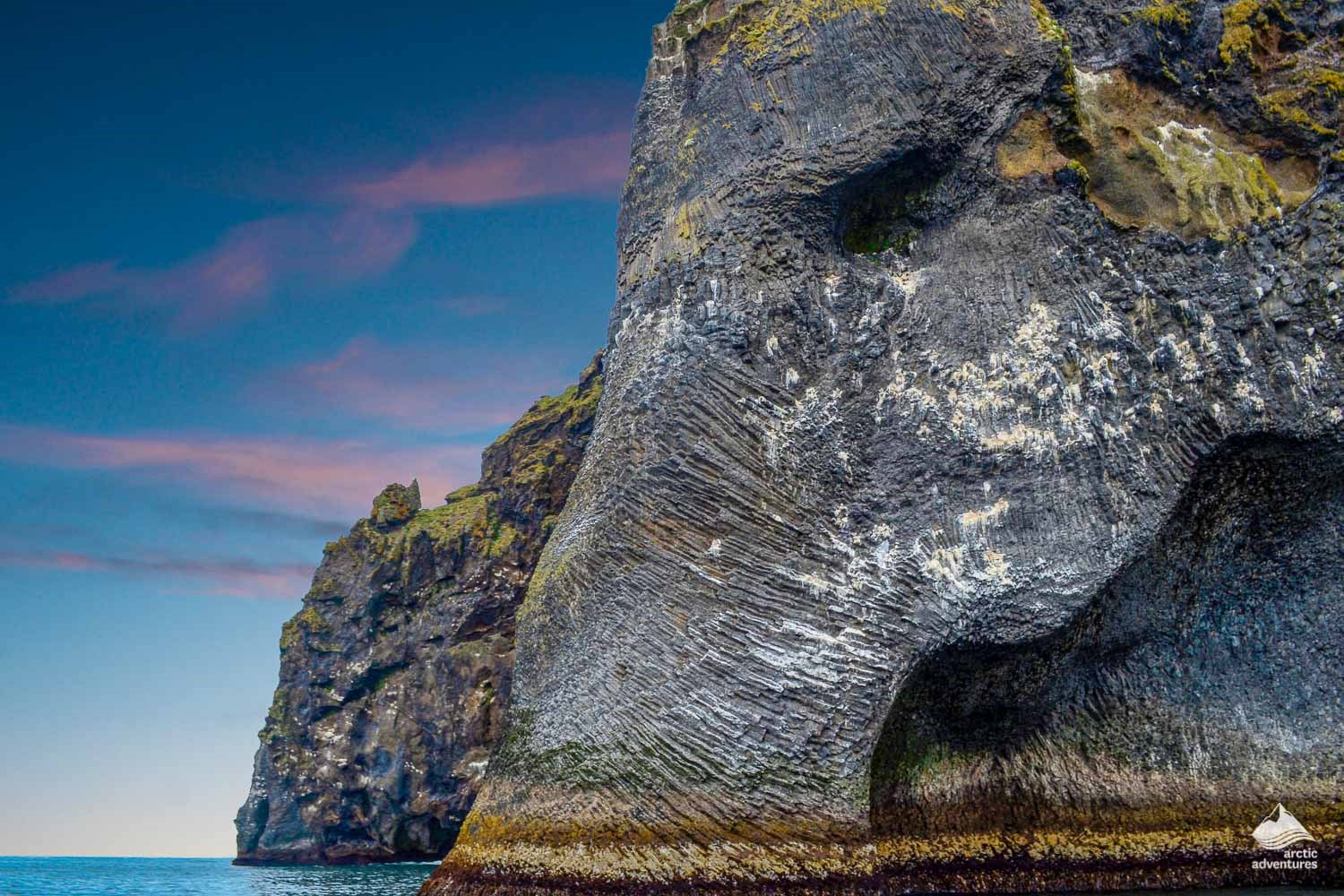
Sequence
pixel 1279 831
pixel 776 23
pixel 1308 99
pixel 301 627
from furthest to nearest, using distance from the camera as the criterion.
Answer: pixel 301 627 < pixel 776 23 < pixel 1308 99 < pixel 1279 831

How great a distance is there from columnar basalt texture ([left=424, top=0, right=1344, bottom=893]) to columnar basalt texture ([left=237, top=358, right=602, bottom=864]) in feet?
69.9

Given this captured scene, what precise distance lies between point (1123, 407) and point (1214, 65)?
29.1 ft

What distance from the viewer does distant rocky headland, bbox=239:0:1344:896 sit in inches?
659

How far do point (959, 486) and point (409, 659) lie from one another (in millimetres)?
31819

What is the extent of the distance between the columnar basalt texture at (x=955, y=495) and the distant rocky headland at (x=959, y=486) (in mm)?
66

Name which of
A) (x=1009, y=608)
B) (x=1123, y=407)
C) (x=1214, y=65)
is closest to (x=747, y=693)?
(x=1009, y=608)

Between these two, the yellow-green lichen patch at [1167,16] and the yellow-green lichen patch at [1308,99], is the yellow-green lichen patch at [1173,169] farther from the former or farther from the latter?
the yellow-green lichen patch at [1167,16]

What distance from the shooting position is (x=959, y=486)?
1739 centimetres

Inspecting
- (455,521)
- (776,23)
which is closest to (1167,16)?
(776,23)

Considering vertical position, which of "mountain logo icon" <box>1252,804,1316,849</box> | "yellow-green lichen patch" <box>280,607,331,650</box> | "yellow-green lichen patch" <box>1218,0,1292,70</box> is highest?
"yellow-green lichen patch" <box>1218,0,1292,70</box>

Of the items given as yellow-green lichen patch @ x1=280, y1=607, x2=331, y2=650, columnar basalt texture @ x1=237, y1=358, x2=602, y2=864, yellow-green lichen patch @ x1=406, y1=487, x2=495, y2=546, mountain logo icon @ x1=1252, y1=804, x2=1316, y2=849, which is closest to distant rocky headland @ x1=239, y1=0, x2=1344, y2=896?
mountain logo icon @ x1=1252, y1=804, x2=1316, y2=849

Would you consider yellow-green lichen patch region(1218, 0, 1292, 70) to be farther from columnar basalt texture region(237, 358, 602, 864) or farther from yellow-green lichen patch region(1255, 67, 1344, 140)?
columnar basalt texture region(237, 358, 602, 864)

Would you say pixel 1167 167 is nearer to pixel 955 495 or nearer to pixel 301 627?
pixel 955 495

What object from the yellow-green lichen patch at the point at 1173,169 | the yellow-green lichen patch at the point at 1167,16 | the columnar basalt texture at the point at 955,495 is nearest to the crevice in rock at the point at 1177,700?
the columnar basalt texture at the point at 955,495
